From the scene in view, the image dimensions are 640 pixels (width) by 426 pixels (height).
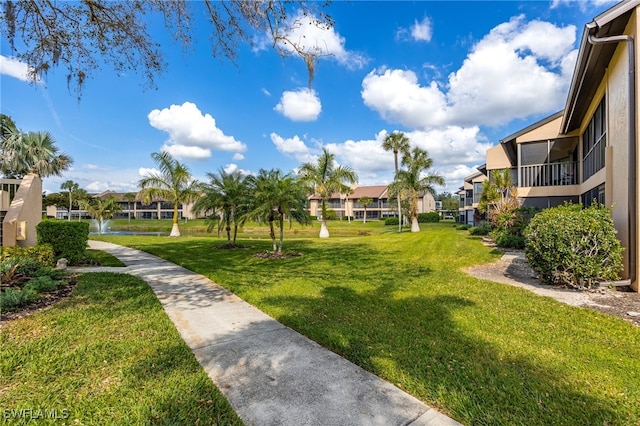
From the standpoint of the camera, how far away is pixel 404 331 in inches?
173

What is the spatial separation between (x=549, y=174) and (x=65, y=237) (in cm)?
2108

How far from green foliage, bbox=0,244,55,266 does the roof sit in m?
14.5

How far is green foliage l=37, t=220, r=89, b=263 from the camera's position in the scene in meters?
9.02

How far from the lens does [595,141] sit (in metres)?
11.0

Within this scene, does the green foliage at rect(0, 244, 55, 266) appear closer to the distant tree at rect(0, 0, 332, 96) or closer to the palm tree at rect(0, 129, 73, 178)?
the distant tree at rect(0, 0, 332, 96)

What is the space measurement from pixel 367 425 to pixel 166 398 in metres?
1.79

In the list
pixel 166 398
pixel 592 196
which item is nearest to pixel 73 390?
pixel 166 398

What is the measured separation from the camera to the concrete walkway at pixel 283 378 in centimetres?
253

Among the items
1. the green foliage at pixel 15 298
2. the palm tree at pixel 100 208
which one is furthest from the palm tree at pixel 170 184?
the green foliage at pixel 15 298

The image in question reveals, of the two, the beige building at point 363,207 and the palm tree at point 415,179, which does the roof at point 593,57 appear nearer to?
A: the palm tree at point 415,179

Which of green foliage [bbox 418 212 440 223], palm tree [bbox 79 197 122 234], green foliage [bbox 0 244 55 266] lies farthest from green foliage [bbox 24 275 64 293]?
green foliage [bbox 418 212 440 223]

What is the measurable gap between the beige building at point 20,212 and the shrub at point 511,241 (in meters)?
18.1

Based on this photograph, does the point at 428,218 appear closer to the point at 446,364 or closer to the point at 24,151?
the point at 24,151

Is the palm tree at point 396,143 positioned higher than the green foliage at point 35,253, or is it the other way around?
the palm tree at point 396,143
